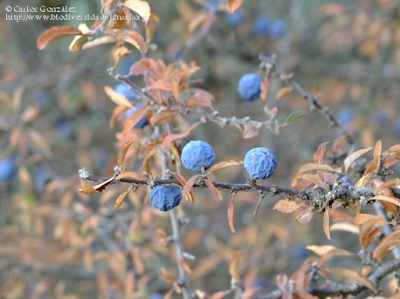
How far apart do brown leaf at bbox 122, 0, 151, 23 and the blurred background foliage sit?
0.81 m

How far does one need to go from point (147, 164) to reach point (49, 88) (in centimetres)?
186

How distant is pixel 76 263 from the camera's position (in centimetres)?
268

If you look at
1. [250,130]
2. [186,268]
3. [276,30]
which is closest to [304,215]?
[250,130]

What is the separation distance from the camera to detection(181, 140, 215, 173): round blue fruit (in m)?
0.86

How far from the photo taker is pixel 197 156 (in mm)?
861

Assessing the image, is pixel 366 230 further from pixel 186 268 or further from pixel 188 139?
pixel 188 139

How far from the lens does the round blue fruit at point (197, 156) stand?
0.86 meters

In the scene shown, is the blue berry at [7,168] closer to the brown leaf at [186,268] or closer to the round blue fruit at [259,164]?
the brown leaf at [186,268]

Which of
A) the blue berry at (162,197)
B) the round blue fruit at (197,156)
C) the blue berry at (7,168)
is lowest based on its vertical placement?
the blue berry at (162,197)

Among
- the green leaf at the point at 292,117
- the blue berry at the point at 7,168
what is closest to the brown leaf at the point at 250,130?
the green leaf at the point at 292,117

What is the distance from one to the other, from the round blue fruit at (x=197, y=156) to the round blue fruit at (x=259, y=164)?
2.6 inches

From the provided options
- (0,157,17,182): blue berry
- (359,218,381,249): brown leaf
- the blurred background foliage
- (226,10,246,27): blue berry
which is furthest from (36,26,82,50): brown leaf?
(226,10,246,27): blue berry

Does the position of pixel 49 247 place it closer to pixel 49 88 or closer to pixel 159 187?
pixel 49 88

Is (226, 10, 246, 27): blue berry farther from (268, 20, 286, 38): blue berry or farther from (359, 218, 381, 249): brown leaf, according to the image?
(359, 218, 381, 249): brown leaf
